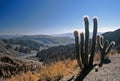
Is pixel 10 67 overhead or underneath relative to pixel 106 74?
underneath

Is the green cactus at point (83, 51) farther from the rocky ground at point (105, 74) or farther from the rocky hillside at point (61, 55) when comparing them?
the rocky hillside at point (61, 55)

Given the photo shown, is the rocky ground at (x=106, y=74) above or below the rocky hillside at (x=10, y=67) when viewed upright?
above

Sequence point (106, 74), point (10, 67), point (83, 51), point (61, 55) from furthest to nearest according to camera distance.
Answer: point (61, 55), point (10, 67), point (83, 51), point (106, 74)

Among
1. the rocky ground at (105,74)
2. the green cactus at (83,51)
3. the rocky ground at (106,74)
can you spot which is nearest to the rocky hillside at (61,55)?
the green cactus at (83,51)

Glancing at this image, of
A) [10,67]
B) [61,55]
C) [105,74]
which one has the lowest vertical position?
[61,55]

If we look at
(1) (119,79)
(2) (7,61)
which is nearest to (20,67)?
(2) (7,61)

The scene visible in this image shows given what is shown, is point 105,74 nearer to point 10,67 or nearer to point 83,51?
point 83,51

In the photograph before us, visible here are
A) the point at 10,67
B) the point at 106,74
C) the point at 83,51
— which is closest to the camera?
the point at 106,74

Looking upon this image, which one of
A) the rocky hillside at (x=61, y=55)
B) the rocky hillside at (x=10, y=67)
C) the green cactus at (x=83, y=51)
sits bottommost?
the rocky hillside at (x=61, y=55)

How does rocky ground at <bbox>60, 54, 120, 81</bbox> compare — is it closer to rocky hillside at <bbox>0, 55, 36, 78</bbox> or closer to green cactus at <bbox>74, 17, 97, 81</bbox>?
green cactus at <bbox>74, 17, 97, 81</bbox>

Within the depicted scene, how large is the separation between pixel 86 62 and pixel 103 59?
1506 mm

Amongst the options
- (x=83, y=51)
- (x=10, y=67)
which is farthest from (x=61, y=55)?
(x=83, y=51)

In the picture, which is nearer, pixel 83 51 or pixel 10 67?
pixel 83 51

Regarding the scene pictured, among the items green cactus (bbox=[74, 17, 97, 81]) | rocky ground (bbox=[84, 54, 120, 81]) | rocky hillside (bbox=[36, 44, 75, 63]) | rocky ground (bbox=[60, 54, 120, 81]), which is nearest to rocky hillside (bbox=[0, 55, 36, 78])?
rocky hillside (bbox=[36, 44, 75, 63])
